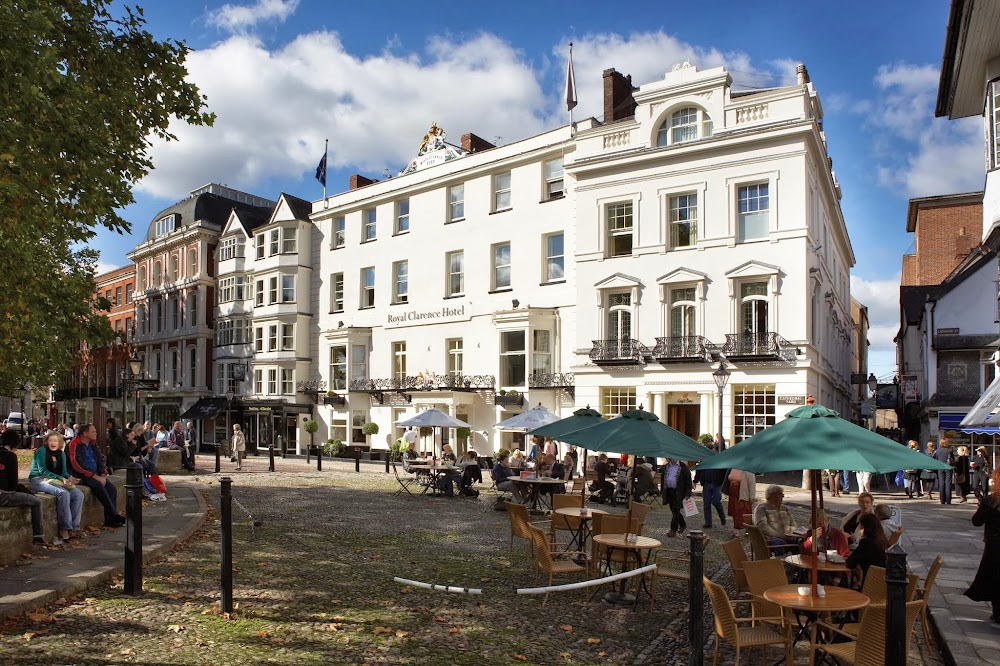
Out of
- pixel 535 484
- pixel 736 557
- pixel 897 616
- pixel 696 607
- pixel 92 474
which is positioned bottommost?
pixel 535 484

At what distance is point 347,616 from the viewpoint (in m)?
7.89

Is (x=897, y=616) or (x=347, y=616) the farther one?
(x=347, y=616)

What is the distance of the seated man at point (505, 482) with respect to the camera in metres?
17.7

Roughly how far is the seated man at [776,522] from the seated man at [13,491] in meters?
9.39

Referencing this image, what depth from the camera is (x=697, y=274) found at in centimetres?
2706

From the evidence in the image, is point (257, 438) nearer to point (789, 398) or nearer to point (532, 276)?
point (532, 276)

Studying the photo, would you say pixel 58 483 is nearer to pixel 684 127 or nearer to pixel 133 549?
pixel 133 549

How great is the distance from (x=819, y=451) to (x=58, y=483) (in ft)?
33.2

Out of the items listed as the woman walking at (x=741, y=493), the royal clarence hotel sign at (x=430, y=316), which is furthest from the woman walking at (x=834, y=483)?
the royal clarence hotel sign at (x=430, y=316)

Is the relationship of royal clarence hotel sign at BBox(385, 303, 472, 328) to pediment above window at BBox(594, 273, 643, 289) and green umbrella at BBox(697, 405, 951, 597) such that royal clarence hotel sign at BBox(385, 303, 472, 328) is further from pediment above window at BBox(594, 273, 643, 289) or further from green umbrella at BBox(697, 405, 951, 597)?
green umbrella at BBox(697, 405, 951, 597)

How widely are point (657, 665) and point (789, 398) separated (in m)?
20.2

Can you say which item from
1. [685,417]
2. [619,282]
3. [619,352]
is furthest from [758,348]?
[619,282]

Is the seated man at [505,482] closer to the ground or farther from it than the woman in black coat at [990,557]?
closer to the ground

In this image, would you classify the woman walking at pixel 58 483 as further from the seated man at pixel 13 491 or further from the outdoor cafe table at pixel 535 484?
the outdoor cafe table at pixel 535 484
